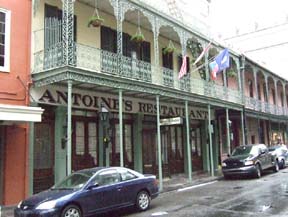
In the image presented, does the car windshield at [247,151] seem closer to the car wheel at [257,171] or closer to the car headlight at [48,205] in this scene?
the car wheel at [257,171]

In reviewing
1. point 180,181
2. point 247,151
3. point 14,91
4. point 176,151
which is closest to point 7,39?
point 14,91

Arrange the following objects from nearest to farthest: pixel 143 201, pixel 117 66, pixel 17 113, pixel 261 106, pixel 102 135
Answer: pixel 143 201 → pixel 17 113 → pixel 117 66 → pixel 102 135 → pixel 261 106

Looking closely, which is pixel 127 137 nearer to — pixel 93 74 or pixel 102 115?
pixel 102 115

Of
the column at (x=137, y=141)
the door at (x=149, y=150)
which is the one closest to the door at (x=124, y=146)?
the column at (x=137, y=141)

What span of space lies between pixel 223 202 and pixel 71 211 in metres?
5.31

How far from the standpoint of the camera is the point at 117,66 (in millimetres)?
15695

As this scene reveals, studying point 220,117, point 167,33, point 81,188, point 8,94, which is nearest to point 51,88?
point 8,94

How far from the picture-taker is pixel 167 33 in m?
21.8

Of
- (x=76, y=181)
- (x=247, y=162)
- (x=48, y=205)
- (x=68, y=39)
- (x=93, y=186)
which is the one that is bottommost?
(x=48, y=205)

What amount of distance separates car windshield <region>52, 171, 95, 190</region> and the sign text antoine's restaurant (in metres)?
4.13

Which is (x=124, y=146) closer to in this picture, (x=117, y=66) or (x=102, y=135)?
(x=102, y=135)

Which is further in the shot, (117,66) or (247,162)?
(247,162)

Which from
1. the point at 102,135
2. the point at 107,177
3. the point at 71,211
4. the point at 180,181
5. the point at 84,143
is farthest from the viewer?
the point at 180,181

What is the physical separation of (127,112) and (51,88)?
4.91m
